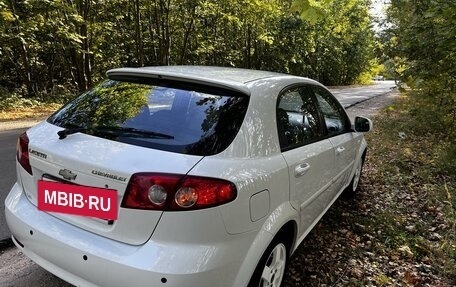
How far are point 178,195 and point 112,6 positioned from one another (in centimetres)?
1697

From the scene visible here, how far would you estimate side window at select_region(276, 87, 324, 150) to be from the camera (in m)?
2.74

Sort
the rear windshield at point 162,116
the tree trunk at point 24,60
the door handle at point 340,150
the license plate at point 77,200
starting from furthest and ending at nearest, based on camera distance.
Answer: the tree trunk at point 24,60 → the door handle at point 340,150 → the rear windshield at point 162,116 → the license plate at point 77,200

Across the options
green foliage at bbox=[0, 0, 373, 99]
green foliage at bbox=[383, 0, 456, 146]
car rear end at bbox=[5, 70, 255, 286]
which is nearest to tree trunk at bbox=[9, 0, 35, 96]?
green foliage at bbox=[0, 0, 373, 99]

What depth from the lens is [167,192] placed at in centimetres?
194

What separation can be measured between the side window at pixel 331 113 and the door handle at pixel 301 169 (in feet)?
2.79

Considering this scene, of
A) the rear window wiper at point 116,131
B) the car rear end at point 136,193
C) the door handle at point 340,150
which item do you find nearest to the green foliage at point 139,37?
the door handle at point 340,150

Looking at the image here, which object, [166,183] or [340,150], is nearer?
[166,183]

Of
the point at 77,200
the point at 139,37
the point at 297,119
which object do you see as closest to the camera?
the point at 77,200

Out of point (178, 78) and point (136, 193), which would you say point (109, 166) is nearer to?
point (136, 193)

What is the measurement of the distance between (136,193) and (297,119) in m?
1.53

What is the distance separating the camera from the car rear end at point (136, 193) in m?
1.95

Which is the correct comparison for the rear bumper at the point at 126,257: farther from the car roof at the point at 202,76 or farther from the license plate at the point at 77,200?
the car roof at the point at 202,76

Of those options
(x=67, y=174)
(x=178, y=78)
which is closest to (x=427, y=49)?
(x=178, y=78)

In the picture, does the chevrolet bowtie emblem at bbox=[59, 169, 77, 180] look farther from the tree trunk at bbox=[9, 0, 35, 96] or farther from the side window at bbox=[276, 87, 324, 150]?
the tree trunk at bbox=[9, 0, 35, 96]
